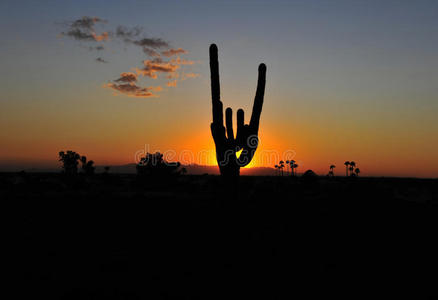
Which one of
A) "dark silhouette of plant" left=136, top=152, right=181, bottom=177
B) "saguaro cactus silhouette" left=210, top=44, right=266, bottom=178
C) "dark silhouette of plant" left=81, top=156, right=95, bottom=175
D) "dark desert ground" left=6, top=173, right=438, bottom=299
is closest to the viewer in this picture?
"dark desert ground" left=6, top=173, right=438, bottom=299

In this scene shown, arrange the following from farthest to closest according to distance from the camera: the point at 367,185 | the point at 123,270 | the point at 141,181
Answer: the point at 141,181 < the point at 367,185 < the point at 123,270

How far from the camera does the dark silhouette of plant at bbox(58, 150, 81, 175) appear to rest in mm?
50531

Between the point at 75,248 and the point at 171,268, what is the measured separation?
142 inches

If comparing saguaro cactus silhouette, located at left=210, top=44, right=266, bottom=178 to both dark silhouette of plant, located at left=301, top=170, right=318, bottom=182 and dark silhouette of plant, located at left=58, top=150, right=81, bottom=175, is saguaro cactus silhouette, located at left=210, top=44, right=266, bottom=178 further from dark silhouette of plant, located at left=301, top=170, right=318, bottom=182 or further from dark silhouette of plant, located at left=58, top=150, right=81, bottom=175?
dark silhouette of plant, located at left=58, top=150, right=81, bottom=175

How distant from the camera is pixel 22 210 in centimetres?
1853

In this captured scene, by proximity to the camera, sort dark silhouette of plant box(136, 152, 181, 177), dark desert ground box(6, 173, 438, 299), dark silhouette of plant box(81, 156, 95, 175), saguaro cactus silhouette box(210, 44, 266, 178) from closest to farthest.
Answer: dark desert ground box(6, 173, 438, 299), saguaro cactus silhouette box(210, 44, 266, 178), dark silhouette of plant box(136, 152, 181, 177), dark silhouette of plant box(81, 156, 95, 175)

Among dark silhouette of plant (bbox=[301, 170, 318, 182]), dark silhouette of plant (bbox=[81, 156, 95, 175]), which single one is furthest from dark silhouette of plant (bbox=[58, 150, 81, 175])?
Answer: dark silhouette of plant (bbox=[301, 170, 318, 182])

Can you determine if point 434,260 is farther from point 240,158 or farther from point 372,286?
point 240,158

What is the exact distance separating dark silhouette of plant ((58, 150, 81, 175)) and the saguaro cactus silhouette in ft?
131

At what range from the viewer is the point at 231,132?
1619 cm

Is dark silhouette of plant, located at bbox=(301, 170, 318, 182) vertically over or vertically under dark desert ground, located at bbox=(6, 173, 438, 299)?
over

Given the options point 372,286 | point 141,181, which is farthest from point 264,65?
point 141,181

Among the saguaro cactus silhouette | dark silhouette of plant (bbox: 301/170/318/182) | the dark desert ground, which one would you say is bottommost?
the dark desert ground

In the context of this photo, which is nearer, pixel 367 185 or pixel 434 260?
pixel 434 260
